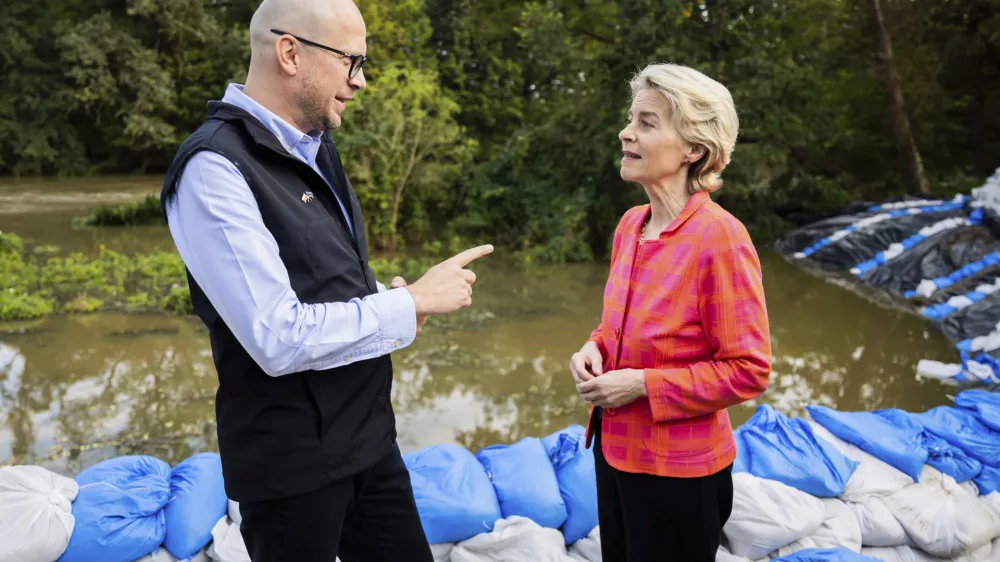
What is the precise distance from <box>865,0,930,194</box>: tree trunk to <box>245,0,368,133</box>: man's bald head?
9.71 metres

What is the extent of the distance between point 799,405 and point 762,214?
17.4 ft

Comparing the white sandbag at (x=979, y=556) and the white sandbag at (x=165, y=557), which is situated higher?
the white sandbag at (x=979, y=556)

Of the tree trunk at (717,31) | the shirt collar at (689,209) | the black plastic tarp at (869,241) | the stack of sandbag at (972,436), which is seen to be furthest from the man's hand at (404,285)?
the tree trunk at (717,31)

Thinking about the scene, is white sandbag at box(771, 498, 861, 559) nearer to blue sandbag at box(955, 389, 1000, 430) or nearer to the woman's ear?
blue sandbag at box(955, 389, 1000, 430)

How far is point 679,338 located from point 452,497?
3.70 feet

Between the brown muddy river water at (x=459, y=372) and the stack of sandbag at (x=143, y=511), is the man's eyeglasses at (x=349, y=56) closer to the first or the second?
the stack of sandbag at (x=143, y=511)

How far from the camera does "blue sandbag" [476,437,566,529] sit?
244 cm

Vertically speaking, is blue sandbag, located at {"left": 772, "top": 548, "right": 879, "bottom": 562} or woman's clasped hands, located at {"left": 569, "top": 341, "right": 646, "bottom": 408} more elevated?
woman's clasped hands, located at {"left": 569, "top": 341, "right": 646, "bottom": 408}

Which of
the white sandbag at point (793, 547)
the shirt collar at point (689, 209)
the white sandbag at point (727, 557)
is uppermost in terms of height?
the shirt collar at point (689, 209)

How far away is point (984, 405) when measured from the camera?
2.98m

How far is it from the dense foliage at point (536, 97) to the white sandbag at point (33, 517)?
611 centimetres

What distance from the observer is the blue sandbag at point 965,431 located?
108 inches

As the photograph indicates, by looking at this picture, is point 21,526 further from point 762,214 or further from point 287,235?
point 762,214

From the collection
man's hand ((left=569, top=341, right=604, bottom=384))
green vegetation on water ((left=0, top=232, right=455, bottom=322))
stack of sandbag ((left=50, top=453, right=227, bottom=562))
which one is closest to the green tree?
green vegetation on water ((left=0, top=232, right=455, bottom=322))
